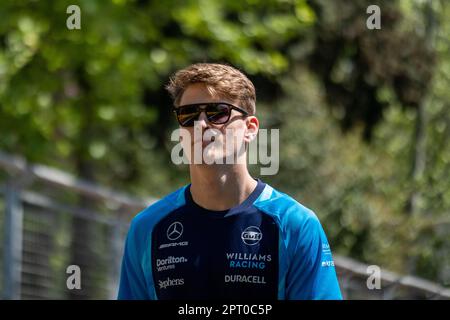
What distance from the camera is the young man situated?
14.0 ft

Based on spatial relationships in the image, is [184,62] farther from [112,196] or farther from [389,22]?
[389,22]

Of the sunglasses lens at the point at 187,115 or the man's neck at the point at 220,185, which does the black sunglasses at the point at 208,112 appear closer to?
the sunglasses lens at the point at 187,115

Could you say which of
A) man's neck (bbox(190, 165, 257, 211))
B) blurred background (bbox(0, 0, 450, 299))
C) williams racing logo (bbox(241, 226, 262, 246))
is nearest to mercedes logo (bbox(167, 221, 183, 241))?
man's neck (bbox(190, 165, 257, 211))

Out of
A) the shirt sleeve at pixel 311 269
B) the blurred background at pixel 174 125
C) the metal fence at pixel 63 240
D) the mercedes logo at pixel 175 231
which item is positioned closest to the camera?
the shirt sleeve at pixel 311 269

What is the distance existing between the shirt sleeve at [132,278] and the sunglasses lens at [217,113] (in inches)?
26.1

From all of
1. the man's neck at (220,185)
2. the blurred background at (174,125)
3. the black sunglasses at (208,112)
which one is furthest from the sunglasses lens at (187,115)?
the blurred background at (174,125)

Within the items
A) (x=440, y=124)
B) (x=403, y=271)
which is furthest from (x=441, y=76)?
(x=403, y=271)

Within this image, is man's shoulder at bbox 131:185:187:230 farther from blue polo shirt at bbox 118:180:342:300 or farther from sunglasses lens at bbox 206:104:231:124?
sunglasses lens at bbox 206:104:231:124

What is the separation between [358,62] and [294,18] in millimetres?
7765

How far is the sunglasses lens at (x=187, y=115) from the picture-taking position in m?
4.41

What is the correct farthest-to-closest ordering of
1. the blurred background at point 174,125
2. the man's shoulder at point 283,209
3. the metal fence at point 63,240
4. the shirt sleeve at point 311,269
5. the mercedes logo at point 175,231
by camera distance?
the blurred background at point 174,125, the metal fence at point 63,240, the mercedes logo at point 175,231, the man's shoulder at point 283,209, the shirt sleeve at point 311,269

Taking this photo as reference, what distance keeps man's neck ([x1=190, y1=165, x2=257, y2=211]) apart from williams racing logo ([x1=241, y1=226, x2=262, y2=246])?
0.47 feet

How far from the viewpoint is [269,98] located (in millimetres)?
20578
